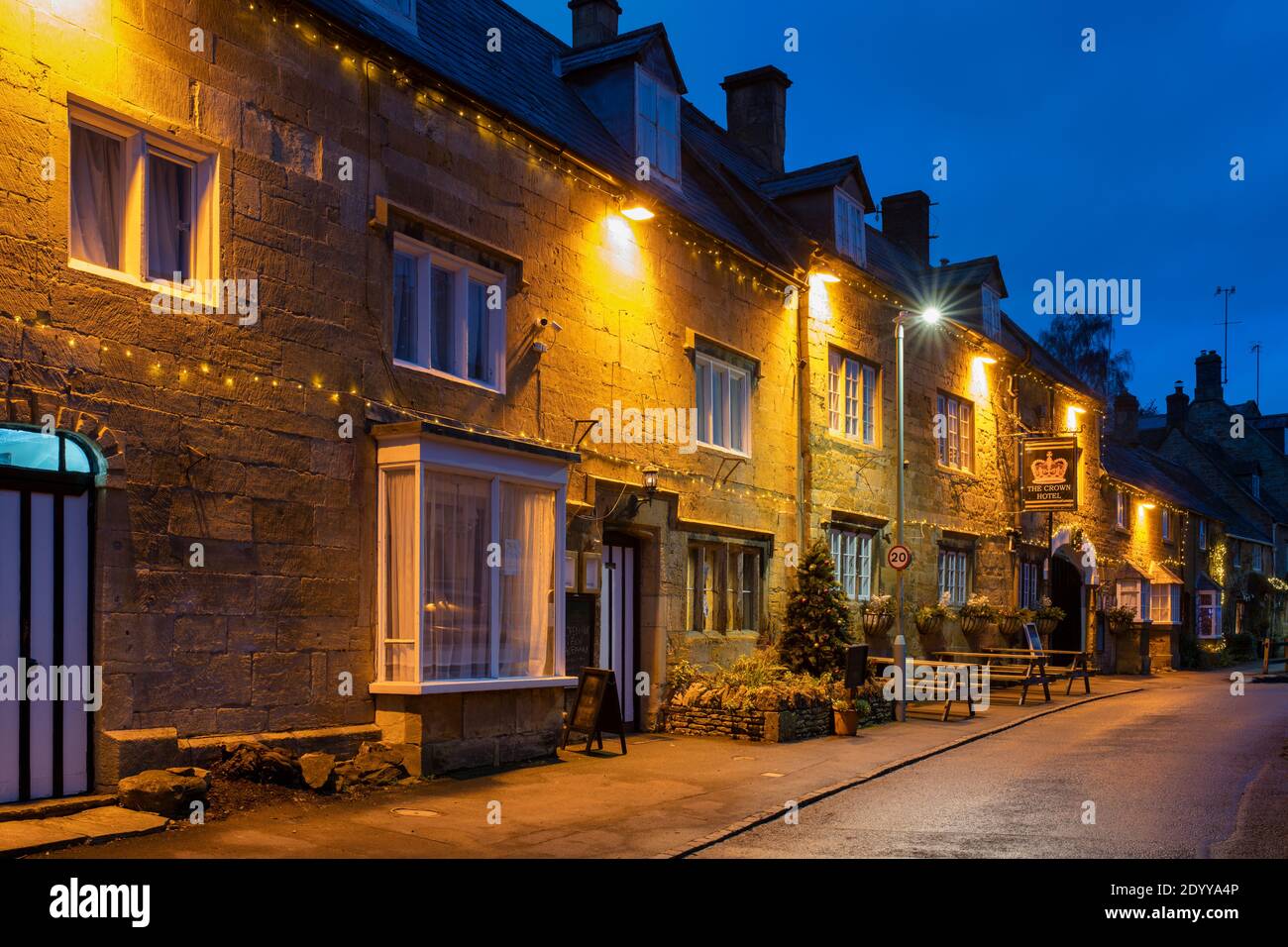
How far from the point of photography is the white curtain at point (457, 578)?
1206 cm

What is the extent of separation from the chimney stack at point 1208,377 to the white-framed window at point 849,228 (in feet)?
134

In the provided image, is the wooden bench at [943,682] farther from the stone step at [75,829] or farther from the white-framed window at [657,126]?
the stone step at [75,829]

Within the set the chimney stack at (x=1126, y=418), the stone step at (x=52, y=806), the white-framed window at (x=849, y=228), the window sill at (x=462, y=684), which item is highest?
the white-framed window at (x=849, y=228)

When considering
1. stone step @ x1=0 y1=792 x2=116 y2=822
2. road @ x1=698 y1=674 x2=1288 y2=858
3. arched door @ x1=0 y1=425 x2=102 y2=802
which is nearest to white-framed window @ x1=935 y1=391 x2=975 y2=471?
road @ x1=698 y1=674 x2=1288 y2=858

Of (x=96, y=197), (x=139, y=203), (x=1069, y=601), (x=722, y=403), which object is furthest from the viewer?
(x=1069, y=601)

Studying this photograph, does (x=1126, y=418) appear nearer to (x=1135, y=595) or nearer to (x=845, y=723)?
(x=1135, y=595)

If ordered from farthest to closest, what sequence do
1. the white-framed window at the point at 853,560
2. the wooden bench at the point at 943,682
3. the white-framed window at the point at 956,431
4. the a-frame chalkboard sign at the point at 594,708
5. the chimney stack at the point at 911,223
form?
the chimney stack at the point at 911,223 → the white-framed window at the point at 956,431 → the white-framed window at the point at 853,560 → the wooden bench at the point at 943,682 → the a-frame chalkboard sign at the point at 594,708

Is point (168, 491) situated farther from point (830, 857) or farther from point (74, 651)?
point (830, 857)

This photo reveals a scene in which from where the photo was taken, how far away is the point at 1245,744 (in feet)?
52.1

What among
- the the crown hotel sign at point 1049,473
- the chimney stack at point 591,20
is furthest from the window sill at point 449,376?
the the crown hotel sign at point 1049,473

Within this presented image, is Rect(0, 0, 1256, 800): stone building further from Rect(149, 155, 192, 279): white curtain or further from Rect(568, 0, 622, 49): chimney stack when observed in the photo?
Rect(568, 0, 622, 49): chimney stack

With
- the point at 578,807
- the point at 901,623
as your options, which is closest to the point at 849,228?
the point at 901,623

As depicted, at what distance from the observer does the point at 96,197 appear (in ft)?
32.2

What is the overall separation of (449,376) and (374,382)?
1147mm
